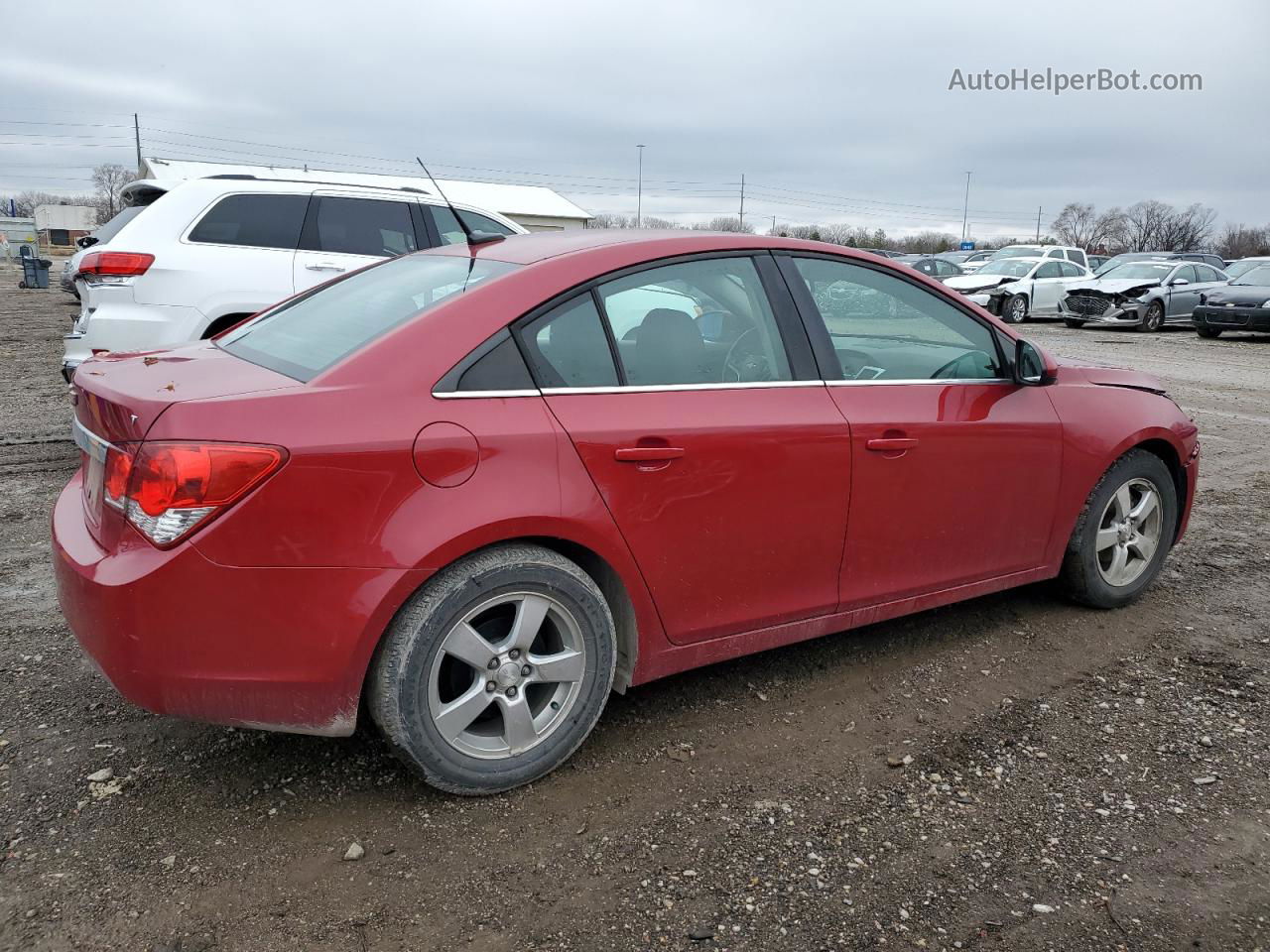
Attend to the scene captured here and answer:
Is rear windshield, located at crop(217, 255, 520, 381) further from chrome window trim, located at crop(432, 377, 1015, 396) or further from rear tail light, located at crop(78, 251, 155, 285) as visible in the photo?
rear tail light, located at crop(78, 251, 155, 285)

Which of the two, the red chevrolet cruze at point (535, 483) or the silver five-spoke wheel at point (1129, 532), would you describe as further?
the silver five-spoke wheel at point (1129, 532)

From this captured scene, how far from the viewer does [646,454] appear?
→ 280 cm

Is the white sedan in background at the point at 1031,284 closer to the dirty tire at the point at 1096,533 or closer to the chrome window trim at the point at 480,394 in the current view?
the dirty tire at the point at 1096,533

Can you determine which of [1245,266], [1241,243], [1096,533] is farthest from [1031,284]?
[1241,243]

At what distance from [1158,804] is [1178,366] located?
1297 cm

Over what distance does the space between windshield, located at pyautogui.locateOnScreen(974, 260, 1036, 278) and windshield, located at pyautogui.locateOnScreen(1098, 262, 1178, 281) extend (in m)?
1.62

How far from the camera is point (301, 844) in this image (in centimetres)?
256

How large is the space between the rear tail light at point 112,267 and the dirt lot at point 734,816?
288 centimetres

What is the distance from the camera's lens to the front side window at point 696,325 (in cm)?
295

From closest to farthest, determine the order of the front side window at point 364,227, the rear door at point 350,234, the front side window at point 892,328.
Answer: the front side window at point 892,328, the rear door at point 350,234, the front side window at point 364,227

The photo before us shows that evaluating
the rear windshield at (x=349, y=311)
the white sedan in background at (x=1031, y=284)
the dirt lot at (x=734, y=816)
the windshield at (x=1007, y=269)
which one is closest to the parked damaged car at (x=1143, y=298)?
the white sedan in background at (x=1031, y=284)

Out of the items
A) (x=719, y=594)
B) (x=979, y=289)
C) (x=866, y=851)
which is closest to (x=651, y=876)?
(x=866, y=851)

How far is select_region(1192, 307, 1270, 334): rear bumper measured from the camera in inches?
714

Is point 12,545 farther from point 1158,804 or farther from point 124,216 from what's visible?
point 1158,804
